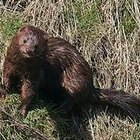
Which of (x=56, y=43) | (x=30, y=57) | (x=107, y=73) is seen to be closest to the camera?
(x=30, y=57)

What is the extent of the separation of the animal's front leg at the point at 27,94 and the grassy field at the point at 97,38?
12cm

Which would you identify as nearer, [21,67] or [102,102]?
[21,67]

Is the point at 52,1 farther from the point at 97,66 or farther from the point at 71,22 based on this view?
the point at 97,66

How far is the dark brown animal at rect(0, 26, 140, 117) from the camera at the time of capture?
14.8 ft

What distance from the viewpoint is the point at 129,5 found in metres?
5.30

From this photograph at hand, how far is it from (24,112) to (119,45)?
36.0 inches

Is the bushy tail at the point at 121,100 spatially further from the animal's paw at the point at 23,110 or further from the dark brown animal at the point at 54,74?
the animal's paw at the point at 23,110

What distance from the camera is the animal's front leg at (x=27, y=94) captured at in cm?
461

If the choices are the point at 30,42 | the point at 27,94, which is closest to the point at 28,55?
the point at 30,42

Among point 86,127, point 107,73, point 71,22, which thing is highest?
point 71,22

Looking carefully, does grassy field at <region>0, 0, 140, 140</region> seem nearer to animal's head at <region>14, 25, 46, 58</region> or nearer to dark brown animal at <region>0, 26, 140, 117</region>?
dark brown animal at <region>0, 26, 140, 117</region>

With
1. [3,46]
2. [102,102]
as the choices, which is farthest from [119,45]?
[3,46]

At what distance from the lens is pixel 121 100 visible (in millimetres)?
4934

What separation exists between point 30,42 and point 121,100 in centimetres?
86
